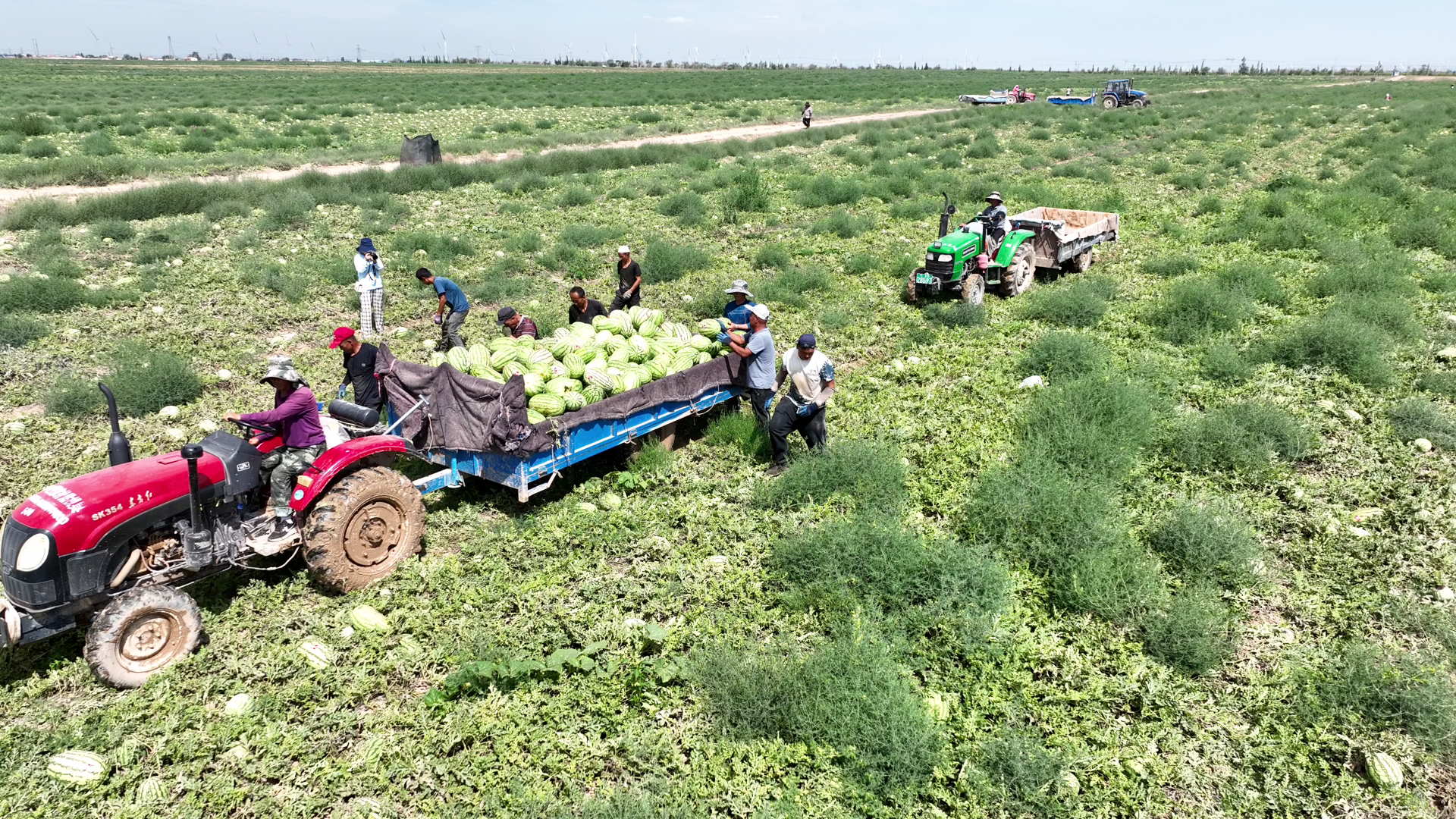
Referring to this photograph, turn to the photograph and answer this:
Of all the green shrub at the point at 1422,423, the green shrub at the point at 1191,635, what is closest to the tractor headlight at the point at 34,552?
the green shrub at the point at 1191,635

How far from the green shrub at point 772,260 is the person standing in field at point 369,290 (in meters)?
7.19

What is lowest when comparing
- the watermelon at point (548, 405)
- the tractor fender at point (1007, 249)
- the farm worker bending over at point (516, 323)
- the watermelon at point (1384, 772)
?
the watermelon at point (1384, 772)

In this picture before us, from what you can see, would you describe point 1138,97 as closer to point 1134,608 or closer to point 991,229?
point 991,229

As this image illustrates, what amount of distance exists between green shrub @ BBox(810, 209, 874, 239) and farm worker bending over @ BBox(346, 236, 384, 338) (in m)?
10.3

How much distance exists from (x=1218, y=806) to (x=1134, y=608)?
1.68 meters

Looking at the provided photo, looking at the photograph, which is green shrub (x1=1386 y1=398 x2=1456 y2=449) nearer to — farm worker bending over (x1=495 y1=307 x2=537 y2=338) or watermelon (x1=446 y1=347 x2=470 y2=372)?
farm worker bending over (x1=495 y1=307 x2=537 y2=338)

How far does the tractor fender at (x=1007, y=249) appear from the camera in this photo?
1416cm

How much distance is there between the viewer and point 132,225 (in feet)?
62.5

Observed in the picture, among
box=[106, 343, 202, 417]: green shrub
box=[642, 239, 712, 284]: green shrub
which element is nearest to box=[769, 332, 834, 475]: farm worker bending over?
box=[106, 343, 202, 417]: green shrub

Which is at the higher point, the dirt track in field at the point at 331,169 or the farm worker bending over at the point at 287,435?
the dirt track in field at the point at 331,169

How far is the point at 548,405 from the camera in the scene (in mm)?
7598

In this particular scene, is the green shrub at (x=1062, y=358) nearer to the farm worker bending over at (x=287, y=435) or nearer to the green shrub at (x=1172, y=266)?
the green shrub at (x=1172, y=266)

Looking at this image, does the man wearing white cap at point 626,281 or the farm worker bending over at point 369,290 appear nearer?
the man wearing white cap at point 626,281

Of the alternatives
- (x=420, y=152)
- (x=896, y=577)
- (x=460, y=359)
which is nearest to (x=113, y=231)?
(x=420, y=152)
